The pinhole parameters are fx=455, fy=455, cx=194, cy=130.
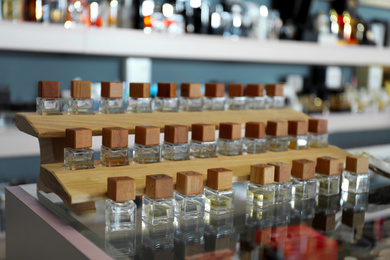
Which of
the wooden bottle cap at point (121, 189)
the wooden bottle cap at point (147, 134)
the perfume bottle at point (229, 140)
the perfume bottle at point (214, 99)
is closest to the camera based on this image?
the wooden bottle cap at point (121, 189)

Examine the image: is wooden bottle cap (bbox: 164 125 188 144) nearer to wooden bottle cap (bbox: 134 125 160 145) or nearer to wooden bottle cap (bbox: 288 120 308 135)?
wooden bottle cap (bbox: 134 125 160 145)

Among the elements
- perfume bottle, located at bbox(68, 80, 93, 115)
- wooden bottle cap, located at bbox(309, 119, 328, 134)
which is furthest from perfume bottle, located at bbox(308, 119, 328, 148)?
perfume bottle, located at bbox(68, 80, 93, 115)

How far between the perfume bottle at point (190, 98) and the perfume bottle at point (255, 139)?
0.37 ft

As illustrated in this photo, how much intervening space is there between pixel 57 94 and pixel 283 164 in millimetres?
398

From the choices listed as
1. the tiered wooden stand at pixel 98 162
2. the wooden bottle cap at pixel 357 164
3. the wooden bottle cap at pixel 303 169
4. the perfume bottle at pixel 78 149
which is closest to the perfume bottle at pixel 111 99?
the tiered wooden stand at pixel 98 162

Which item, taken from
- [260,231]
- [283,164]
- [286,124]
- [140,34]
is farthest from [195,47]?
[260,231]

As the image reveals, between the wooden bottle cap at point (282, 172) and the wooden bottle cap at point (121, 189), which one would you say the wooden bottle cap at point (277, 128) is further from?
the wooden bottle cap at point (121, 189)

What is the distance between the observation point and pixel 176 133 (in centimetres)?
75

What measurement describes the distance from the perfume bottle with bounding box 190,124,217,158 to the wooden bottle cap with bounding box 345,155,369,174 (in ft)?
0.83

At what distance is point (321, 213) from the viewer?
0.72m

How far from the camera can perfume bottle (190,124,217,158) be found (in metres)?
0.79

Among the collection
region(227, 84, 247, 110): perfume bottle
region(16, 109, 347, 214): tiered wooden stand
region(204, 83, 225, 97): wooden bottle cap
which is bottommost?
region(16, 109, 347, 214): tiered wooden stand

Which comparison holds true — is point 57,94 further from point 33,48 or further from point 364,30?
point 364,30

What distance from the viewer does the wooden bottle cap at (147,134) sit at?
0.72 metres
